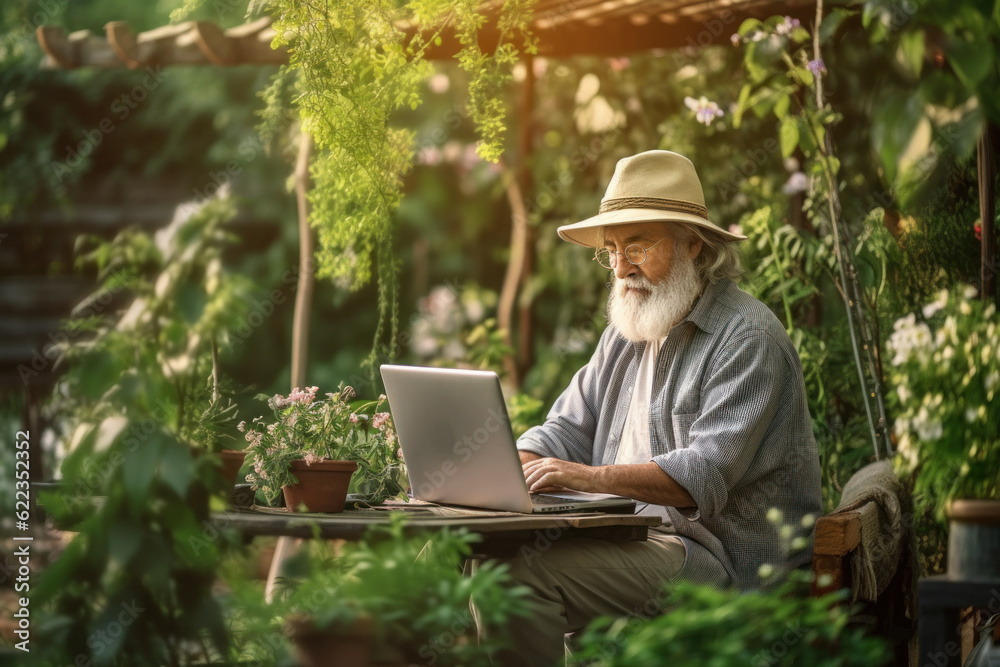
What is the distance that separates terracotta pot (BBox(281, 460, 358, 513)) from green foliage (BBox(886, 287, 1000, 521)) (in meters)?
1.27

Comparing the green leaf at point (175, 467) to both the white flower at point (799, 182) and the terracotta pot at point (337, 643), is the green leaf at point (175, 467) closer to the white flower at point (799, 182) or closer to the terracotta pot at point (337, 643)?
the terracotta pot at point (337, 643)

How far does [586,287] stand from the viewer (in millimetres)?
6496

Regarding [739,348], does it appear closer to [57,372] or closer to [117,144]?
[57,372]

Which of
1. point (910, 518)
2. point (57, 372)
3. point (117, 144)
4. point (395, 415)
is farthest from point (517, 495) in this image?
point (117, 144)

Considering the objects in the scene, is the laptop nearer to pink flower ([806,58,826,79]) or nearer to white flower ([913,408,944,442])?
white flower ([913,408,944,442])

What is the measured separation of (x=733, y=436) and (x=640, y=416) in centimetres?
44

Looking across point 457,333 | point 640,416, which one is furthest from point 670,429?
point 457,333

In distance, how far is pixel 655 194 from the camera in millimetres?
3162

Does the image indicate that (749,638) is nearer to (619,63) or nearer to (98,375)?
(98,375)

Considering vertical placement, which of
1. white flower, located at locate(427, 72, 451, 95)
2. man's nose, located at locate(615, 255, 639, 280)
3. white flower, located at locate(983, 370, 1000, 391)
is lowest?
white flower, located at locate(983, 370, 1000, 391)

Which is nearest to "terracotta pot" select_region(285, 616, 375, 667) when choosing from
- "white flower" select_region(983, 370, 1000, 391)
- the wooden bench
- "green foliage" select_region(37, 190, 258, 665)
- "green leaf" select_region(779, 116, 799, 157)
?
"green foliage" select_region(37, 190, 258, 665)

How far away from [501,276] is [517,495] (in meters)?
5.83

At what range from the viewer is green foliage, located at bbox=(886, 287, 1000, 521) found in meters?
2.20

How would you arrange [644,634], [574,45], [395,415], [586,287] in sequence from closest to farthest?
Answer: 1. [644,634]
2. [395,415]
3. [574,45]
4. [586,287]
